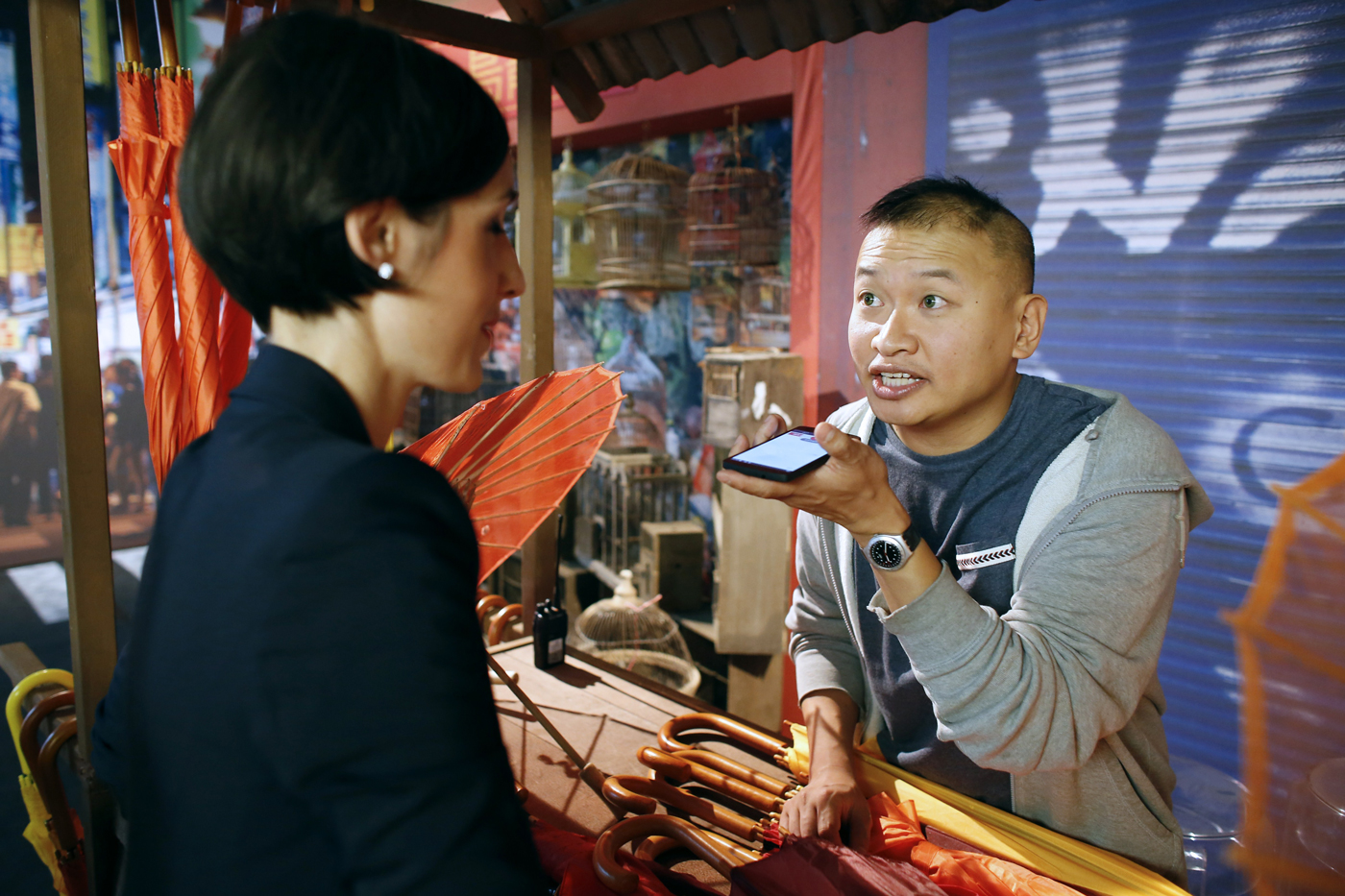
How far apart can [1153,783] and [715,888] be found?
0.80 m

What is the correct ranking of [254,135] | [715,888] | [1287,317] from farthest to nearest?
[1287,317] < [715,888] < [254,135]

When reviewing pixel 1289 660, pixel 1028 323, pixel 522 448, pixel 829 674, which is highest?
pixel 1028 323

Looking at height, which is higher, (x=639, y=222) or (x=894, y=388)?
(x=639, y=222)

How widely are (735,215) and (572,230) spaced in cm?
158

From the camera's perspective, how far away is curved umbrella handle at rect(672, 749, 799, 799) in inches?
64.0

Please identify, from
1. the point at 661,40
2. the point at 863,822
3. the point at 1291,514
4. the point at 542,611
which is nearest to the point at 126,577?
the point at 542,611

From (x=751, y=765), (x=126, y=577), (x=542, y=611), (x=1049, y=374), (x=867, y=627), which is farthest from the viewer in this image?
(x=126, y=577)

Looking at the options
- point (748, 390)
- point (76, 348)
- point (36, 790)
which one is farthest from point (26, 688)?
point (748, 390)

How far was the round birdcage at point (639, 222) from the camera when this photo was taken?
5.50m

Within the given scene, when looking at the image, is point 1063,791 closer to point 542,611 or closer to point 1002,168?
point 542,611

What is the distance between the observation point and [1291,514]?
9.11ft

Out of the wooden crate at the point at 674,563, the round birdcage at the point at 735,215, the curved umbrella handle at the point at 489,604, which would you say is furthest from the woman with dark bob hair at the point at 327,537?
the wooden crate at the point at 674,563

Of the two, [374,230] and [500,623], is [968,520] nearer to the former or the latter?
[374,230]

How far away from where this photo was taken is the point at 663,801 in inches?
63.2
